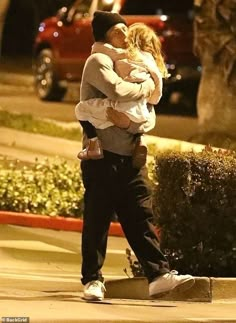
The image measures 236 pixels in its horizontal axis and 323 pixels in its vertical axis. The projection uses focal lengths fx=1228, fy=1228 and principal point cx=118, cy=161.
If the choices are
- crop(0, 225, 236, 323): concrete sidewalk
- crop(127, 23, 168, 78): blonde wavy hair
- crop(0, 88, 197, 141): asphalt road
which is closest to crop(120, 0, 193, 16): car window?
crop(0, 88, 197, 141): asphalt road

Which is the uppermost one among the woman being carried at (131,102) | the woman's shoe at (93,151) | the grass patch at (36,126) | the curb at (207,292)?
the woman being carried at (131,102)

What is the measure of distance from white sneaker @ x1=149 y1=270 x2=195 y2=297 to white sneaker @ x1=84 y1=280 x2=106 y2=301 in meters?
0.32

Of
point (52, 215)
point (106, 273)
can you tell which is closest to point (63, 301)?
point (106, 273)

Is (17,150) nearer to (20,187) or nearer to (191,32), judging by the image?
(20,187)

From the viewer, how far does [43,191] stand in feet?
37.3

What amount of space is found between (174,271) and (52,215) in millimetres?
3328

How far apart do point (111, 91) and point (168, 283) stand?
1253 millimetres

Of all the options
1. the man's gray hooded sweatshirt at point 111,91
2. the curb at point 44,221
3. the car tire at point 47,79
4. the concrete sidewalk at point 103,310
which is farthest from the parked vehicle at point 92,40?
the concrete sidewalk at point 103,310

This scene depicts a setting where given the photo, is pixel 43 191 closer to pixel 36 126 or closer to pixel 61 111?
pixel 36 126

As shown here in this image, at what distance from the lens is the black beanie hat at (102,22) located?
776 cm

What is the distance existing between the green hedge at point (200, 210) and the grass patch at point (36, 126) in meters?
6.58

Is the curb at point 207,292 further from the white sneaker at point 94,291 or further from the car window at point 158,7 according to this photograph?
the car window at point 158,7

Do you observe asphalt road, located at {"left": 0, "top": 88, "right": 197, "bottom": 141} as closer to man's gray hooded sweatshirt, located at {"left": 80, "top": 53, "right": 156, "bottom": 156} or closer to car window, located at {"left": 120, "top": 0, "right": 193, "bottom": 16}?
car window, located at {"left": 120, "top": 0, "right": 193, "bottom": 16}

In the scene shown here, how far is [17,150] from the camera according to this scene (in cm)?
1459
